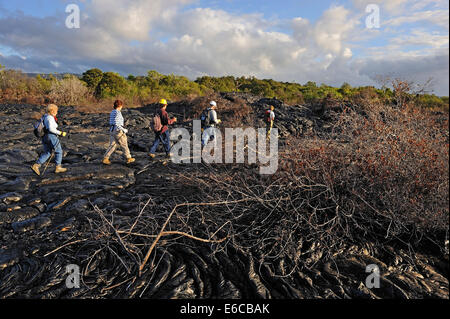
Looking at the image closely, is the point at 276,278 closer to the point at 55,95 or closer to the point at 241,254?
the point at 241,254

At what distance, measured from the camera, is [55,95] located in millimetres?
22469

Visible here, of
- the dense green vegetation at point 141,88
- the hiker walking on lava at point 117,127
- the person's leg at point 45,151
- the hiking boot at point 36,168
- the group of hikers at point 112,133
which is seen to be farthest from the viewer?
the dense green vegetation at point 141,88

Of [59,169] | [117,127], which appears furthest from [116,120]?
[59,169]

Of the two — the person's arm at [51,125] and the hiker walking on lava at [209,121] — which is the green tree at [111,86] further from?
the person's arm at [51,125]

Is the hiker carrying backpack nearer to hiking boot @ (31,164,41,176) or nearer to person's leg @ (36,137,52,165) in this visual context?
person's leg @ (36,137,52,165)

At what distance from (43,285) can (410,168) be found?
472 cm

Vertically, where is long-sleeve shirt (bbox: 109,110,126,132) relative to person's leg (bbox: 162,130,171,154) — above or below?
above

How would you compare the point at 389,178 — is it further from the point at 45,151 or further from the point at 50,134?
the point at 45,151

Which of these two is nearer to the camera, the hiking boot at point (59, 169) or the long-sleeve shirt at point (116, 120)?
the hiking boot at point (59, 169)

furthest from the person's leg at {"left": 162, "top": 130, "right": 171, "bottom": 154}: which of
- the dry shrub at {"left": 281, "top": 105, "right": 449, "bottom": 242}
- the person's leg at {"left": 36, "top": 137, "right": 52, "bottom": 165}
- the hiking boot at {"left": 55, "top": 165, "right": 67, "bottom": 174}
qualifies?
the dry shrub at {"left": 281, "top": 105, "right": 449, "bottom": 242}

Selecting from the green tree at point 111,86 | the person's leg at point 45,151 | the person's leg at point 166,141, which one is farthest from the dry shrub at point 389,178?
the green tree at point 111,86

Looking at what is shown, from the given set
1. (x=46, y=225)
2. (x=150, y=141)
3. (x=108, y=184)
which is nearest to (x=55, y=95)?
(x=150, y=141)

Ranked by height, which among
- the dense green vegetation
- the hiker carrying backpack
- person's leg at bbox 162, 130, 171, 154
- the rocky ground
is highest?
the dense green vegetation
